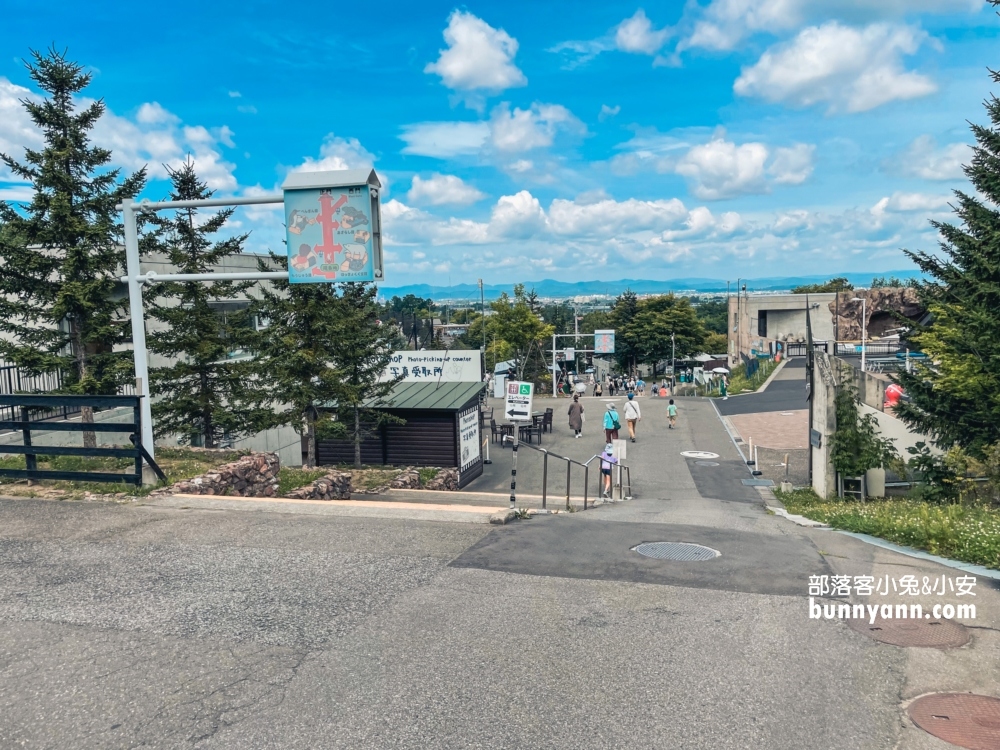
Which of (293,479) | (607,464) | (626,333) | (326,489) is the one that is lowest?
(607,464)

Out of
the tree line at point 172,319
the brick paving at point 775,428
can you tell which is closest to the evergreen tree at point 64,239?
the tree line at point 172,319

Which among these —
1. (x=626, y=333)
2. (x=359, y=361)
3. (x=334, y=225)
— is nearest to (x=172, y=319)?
(x=359, y=361)

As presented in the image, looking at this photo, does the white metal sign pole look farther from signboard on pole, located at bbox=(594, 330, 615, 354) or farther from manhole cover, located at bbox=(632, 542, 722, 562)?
signboard on pole, located at bbox=(594, 330, 615, 354)

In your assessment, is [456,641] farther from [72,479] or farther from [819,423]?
[819,423]

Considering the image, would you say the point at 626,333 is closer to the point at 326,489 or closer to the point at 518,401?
the point at 518,401

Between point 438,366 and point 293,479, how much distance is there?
9.10 metres

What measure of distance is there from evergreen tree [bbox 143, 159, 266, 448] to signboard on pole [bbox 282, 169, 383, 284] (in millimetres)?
6309

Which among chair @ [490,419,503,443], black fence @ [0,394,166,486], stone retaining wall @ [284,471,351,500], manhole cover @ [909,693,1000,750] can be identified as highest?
black fence @ [0,394,166,486]

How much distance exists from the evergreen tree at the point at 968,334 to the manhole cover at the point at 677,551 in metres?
7.79

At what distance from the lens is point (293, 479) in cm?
1373

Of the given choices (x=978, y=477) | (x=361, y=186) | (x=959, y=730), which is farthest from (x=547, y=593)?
(x=978, y=477)

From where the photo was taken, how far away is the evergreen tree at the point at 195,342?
16.5m

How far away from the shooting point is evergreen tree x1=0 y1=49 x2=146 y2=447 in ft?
42.5

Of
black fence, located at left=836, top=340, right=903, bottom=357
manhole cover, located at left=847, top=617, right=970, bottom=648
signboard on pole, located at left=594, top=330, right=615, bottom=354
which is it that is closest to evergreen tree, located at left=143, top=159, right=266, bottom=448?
manhole cover, located at left=847, top=617, right=970, bottom=648
